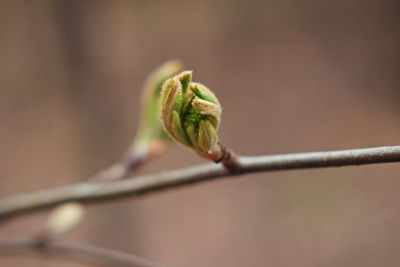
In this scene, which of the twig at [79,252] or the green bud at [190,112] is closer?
the green bud at [190,112]

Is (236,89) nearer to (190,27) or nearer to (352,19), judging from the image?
(190,27)

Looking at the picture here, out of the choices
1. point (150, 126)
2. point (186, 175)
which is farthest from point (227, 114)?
point (186, 175)

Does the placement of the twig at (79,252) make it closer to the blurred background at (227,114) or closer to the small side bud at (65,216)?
the small side bud at (65,216)

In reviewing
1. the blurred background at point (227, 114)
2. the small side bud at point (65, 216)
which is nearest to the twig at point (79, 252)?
the small side bud at point (65, 216)

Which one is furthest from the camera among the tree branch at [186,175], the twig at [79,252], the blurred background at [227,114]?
the blurred background at [227,114]

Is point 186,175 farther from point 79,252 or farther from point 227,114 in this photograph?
point 227,114

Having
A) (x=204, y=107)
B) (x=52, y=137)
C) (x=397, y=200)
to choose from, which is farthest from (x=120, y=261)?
(x=52, y=137)

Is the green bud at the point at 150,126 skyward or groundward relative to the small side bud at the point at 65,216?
skyward
